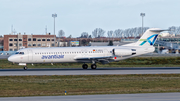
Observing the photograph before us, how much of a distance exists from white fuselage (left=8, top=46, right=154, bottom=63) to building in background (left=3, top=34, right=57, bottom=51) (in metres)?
89.7

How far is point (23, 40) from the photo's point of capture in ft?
434

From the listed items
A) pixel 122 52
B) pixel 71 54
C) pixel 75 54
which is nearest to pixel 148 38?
pixel 122 52

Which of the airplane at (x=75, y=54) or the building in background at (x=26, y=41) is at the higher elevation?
the building in background at (x=26, y=41)

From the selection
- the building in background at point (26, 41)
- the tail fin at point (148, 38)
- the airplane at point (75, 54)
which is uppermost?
the building in background at point (26, 41)

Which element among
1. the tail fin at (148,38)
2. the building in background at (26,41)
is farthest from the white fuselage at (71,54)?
the building in background at (26,41)

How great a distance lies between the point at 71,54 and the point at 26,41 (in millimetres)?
94225

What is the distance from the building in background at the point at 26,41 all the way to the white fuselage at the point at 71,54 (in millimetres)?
89678

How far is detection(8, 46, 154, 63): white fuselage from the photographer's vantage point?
4194 cm

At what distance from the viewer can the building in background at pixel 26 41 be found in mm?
131625

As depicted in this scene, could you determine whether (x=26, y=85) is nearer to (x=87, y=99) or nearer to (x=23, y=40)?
(x=87, y=99)

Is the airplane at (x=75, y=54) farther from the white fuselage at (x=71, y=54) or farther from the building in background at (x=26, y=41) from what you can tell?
the building in background at (x=26, y=41)

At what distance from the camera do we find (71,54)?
42.6 metres

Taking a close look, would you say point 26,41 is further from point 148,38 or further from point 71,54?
point 148,38

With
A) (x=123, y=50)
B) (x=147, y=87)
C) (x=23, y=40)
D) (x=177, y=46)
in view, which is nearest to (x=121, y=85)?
(x=147, y=87)
